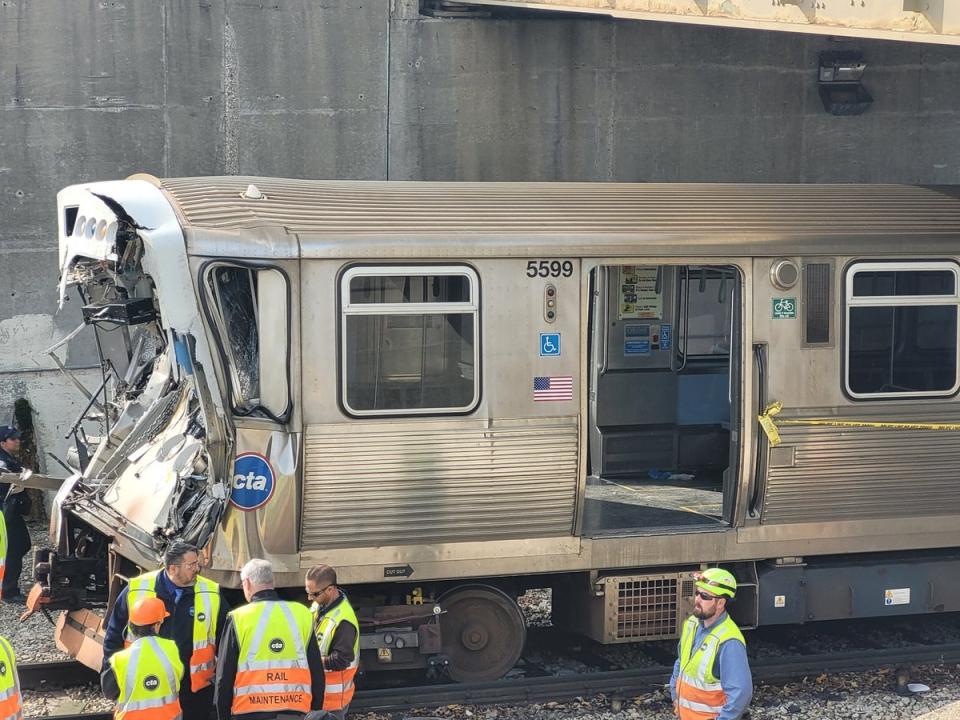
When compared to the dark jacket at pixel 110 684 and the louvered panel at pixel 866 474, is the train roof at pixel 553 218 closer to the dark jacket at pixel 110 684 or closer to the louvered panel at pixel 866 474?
the louvered panel at pixel 866 474

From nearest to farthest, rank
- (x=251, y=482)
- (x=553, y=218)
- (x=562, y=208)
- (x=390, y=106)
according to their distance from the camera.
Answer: (x=251, y=482), (x=553, y=218), (x=562, y=208), (x=390, y=106)

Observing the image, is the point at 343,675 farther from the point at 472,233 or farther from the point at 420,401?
the point at 472,233

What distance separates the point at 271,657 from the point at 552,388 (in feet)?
10.00

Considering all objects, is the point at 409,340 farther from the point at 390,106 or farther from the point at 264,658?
the point at 390,106

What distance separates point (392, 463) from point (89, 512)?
2060mm

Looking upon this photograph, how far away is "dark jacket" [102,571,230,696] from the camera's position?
283 inches

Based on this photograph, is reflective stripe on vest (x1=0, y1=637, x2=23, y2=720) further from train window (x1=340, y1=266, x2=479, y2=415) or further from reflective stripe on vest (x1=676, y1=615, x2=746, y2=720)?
reflective stripe on vest (x1=676, y1=615, x2=746, y2=720)

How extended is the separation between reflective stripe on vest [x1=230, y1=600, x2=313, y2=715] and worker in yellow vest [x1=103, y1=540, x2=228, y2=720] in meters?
0.66

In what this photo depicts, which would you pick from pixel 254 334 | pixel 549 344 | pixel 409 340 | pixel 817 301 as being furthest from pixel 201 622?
pixel 817 301

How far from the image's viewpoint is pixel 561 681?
30.6 feet

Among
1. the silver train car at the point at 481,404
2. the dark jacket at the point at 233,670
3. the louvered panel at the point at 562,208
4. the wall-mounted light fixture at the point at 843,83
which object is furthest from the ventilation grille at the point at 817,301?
the wall-mounted light fixture at the point at 843,83

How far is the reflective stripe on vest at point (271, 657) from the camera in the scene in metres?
6.54

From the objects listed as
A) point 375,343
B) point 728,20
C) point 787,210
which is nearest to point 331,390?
point 375,343

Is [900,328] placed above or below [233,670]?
above
